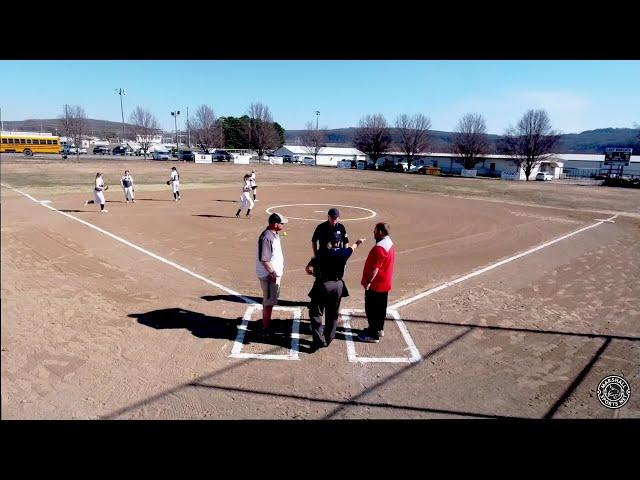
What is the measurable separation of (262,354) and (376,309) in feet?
6.46

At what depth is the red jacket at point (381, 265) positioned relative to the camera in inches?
249

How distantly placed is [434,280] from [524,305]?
2.15 meters

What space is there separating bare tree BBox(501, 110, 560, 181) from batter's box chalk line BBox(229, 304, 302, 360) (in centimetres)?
6757

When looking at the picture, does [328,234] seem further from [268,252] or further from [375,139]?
[375,139]

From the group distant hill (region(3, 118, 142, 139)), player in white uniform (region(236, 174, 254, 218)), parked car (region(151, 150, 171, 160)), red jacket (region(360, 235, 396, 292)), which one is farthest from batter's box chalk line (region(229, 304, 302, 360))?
parked car (region(151, 150, 171, 160))

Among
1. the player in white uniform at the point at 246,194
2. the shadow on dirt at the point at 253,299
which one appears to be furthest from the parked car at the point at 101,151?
the shadow on dirt at the point at 253,299

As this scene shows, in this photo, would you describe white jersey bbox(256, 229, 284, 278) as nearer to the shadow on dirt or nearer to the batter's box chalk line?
the batter's box chalk line

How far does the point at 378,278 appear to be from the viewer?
6.42m

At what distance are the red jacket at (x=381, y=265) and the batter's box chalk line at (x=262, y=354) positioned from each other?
1517 millimetres

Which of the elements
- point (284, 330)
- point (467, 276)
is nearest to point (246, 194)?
point (467, 276)

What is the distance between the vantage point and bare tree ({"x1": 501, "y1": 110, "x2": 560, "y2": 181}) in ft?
213
